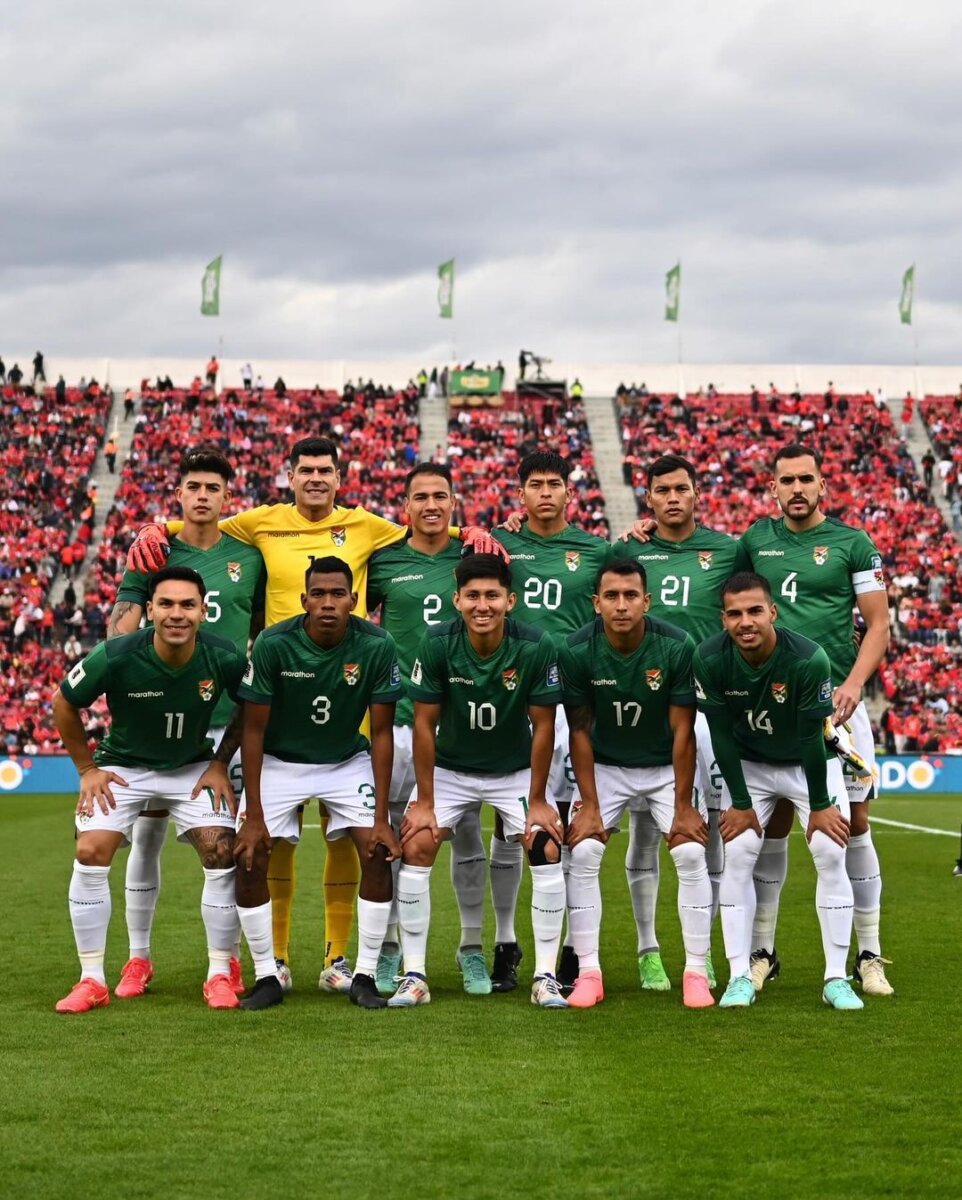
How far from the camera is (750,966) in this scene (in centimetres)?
729

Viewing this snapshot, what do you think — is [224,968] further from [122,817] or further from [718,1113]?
[718,1113]

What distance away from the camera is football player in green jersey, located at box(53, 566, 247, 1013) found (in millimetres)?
6980

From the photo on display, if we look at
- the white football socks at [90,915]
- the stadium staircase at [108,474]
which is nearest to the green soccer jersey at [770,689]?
the white football socks at [90,915]

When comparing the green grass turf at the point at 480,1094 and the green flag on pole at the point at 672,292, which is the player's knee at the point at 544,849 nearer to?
the green grass turf at the point at 480,1094

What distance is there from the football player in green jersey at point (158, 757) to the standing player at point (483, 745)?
0.84 meters

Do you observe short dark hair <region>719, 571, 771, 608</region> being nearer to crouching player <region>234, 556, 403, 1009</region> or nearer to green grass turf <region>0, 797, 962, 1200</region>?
crouching player <region>234, 556, 403, 1009</region>

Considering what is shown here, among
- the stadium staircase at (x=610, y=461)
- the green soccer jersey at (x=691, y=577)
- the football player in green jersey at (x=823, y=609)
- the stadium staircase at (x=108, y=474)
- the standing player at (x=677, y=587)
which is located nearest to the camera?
the football player in green jersey at (x=823, y=609)

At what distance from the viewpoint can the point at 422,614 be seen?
7.83 metres

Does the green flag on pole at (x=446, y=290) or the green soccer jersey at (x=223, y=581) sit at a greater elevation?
the green flag on pole at (x=446, y=290)

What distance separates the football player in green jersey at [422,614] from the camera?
24.7ft

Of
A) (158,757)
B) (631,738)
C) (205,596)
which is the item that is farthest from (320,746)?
(631,738)

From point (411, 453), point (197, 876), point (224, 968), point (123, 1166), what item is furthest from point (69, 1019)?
point (411, 453)

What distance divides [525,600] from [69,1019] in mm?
2887

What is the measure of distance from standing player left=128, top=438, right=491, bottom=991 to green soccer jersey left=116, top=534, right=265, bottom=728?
10 centimetres
